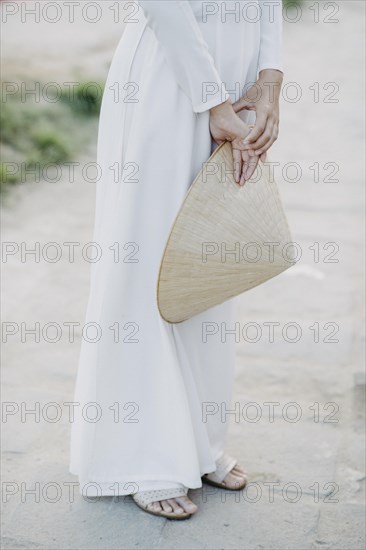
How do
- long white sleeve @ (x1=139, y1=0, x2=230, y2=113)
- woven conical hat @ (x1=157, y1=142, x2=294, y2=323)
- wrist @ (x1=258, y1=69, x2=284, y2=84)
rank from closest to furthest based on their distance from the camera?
1. long white sleeve @ (x1=139, y1=0, x2=230, y2=113)
2. woven conical hat @ (x1=157, y1=142, x2=294, y2=323)
3. wrist @ (x1=258, y1=69, x2=284, y2=84)

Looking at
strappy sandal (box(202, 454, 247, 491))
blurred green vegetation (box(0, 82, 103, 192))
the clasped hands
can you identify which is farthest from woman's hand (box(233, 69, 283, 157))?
blurred green vegetation (box(0, 82, 103, 192))

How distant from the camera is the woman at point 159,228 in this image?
2.44 m

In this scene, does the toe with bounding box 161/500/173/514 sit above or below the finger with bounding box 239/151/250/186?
below

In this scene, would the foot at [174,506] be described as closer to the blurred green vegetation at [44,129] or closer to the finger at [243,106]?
the finger at [243,106]

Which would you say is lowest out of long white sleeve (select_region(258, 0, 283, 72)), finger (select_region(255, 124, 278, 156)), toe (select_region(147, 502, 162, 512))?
toe (select_region(147, 502, 162, 512))

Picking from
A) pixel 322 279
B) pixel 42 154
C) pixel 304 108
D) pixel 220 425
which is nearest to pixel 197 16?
pixel 220 425

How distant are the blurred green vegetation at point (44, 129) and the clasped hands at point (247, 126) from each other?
290 cm

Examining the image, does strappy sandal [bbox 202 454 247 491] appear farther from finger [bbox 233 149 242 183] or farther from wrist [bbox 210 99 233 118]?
wrist [bbox 210 99 233 118]

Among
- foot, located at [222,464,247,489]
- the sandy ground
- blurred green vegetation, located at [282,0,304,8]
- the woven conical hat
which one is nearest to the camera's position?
the woven conical hat

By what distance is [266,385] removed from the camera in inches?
136

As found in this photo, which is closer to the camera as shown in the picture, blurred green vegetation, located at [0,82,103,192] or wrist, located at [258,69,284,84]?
wrist, located at [258,69,284,84]

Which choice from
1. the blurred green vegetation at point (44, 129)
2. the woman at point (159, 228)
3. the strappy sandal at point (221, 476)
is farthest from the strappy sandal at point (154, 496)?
the blurred green vegetation at point (44, 129)

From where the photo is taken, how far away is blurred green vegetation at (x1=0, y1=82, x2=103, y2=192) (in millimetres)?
5578

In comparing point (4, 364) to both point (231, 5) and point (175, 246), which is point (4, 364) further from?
point (231, 5)
